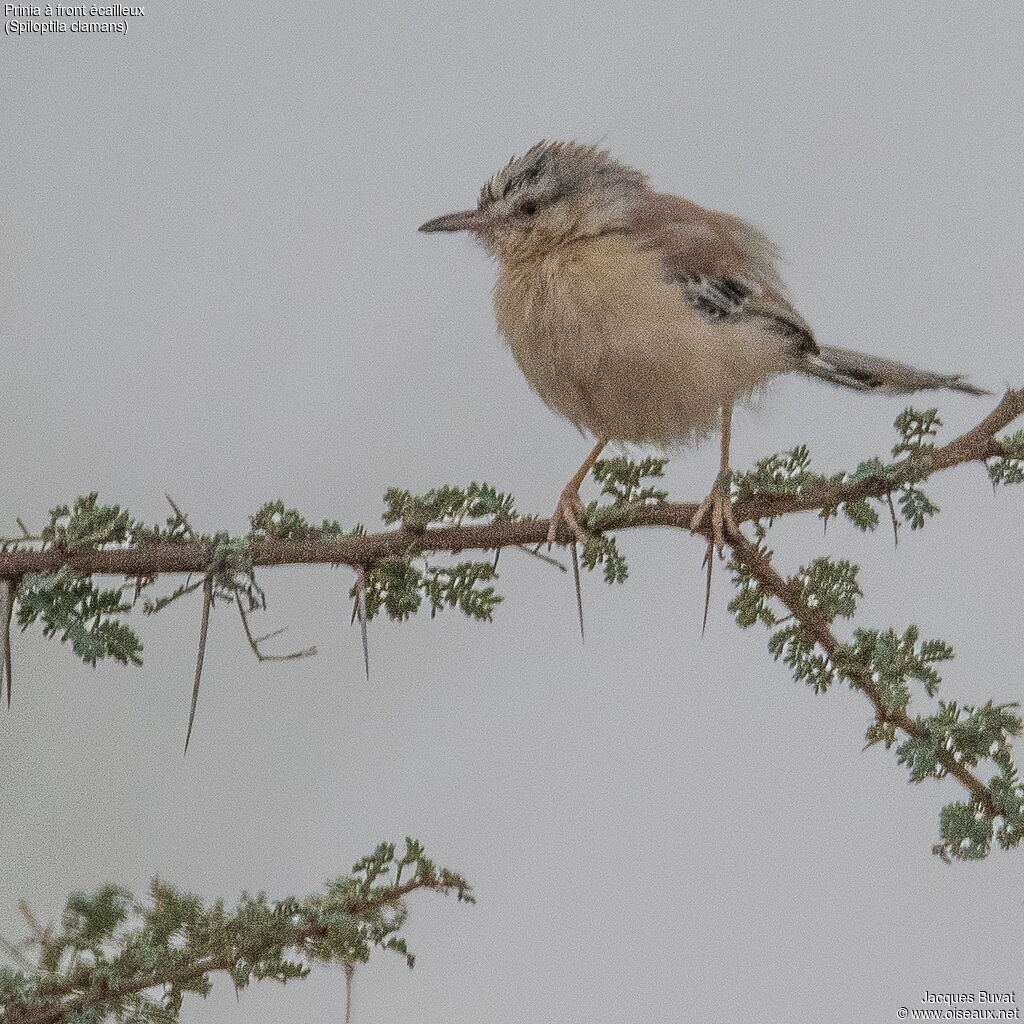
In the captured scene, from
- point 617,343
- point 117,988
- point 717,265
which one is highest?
point 717,265

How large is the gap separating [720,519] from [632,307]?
0.63 meters

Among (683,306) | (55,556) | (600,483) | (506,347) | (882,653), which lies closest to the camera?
(55,556)

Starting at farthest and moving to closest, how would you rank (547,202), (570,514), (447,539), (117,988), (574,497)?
(547,202), (574,497), (570,514), (447,539), (117,988)

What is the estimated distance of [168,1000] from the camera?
1.36m

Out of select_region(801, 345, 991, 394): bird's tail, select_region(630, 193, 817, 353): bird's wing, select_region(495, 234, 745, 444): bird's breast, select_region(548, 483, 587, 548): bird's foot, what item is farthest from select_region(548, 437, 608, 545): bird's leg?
select_region(801, 345, 991, 394): bird's tail

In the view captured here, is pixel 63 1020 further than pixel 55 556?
No

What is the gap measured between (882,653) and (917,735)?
134mm

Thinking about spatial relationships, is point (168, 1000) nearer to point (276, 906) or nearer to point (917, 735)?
point (276, 906)

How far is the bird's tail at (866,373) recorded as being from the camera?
7.98 feet

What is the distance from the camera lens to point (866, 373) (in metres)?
2.57

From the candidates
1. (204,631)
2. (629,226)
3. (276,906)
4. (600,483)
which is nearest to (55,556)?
(204,631)

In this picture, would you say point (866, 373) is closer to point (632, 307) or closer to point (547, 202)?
point (632, 307)

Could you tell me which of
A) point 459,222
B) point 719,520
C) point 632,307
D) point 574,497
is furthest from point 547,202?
point 719,520

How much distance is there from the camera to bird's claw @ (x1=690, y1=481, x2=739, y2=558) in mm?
1706
